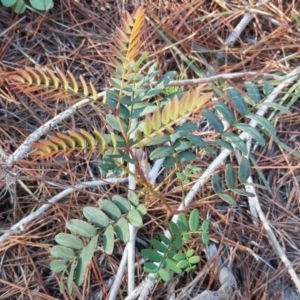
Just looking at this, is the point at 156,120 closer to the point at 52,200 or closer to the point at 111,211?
the point at 111,211

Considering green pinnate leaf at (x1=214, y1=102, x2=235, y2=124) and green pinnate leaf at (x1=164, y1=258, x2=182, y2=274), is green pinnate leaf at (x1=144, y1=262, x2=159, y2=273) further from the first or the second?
green pinnate leaf at (x1=214, y1=102, x2=235, y2=124)

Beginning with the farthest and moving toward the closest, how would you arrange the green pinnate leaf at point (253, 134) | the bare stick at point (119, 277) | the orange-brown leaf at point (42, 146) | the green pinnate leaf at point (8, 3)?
the green pinnate leaf at point (8, 3), the bare stick at point (119, 277), the green pinnate leaf at point (253, 134), the orange-brown leaf at point (42, 146)

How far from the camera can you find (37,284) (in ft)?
4.73

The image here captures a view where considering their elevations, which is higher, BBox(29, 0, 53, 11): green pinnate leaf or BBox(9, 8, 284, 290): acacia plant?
BBox(29, 0, 53, 11): green pinnate leaf

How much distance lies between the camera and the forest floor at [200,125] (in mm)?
1455

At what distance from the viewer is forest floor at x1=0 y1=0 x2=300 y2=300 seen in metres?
1.46

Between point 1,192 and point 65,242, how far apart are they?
0.56 meters

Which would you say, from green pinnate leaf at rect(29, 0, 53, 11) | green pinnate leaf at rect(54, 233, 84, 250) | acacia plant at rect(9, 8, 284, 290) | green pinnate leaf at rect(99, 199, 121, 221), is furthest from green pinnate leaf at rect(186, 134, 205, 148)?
green pinnate leaf at rect(29, 0, 53, 11)

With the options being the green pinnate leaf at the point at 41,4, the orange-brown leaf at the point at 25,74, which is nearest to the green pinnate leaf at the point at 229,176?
the orange-brown leaf at the point at 25,74

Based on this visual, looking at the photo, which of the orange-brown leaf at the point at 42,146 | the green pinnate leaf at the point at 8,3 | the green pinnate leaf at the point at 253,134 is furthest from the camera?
the green pinnate leaf at the point at 8,3

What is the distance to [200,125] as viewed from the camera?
1.64 meters

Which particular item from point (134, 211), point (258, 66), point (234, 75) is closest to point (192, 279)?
point (134, 211)

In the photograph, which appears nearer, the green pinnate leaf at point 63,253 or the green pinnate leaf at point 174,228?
the green pinnate leaf at point 63,253

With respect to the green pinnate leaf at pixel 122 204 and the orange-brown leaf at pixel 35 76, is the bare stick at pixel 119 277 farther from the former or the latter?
the orange-brown leaf at pixel 35 76
